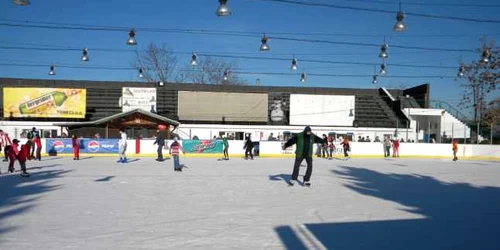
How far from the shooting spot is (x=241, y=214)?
7469mm

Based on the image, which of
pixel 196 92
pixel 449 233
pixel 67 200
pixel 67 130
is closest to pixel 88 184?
pixel 67 200

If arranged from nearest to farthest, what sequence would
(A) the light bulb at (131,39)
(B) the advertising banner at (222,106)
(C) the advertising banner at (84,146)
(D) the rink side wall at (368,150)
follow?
1. (A) the light bulb at (131,39)
2. (C) the advertising banner at (84,146)
3. (D) the rink side wall at (368,150)
4. (B) the advertising banner at (222,106)

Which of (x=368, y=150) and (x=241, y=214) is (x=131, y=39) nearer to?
(x=241, y=214)

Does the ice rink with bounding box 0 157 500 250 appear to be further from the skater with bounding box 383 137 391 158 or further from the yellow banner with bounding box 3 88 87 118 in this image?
the yellow banner with bounding box 3 88 87 118

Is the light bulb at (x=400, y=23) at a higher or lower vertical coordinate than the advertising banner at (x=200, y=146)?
higher

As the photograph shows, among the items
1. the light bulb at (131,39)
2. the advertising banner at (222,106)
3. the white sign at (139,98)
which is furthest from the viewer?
the advertising banner at (222,106)

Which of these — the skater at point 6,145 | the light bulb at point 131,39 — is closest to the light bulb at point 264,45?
the light bulb at point 131,39

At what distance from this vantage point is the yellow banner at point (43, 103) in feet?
118

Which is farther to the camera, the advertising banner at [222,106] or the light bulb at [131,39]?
the advertising banner at [222,106]

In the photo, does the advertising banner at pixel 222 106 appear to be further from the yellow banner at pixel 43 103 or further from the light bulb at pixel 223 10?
the light bulb at pixel 223 10

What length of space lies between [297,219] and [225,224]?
4.16 ft

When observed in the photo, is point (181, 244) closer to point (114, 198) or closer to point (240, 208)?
point (240, 208)

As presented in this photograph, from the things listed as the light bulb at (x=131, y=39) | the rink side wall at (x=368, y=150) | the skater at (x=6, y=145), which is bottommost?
the rink side wall at (x=368, y=150)

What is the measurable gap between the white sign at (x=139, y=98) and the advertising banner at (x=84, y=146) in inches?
484
